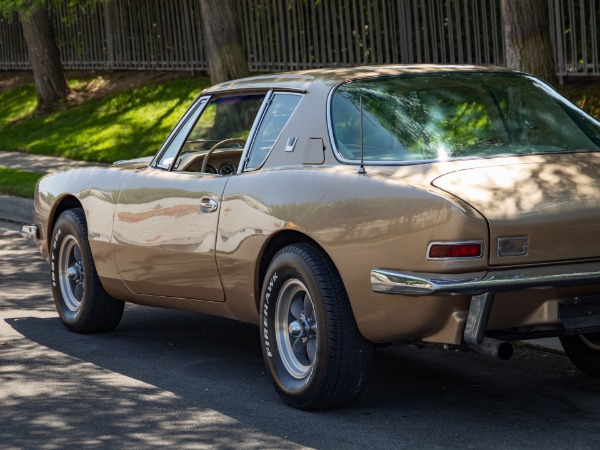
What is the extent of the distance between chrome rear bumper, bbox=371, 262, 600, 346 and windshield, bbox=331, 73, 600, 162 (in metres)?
0.79

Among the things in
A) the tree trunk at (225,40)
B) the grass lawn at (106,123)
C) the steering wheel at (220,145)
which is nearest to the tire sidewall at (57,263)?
the steering wheel at (220,145)

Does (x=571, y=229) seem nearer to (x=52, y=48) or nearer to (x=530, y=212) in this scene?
(x=530, y=212)

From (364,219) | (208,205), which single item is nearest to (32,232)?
(208,205)

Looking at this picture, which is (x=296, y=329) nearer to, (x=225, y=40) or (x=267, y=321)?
(x=267, y=321)

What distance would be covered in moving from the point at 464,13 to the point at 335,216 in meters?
13.4

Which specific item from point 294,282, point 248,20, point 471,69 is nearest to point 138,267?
point 294,282

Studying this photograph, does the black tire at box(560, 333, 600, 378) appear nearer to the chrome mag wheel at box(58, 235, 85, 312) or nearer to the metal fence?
the chrome mag wheel at box(58, 235, 85, 312)

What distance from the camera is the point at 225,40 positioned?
16891 mm

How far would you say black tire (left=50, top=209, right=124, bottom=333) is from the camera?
834 cm

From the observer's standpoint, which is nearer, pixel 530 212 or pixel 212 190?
pixel 530 212

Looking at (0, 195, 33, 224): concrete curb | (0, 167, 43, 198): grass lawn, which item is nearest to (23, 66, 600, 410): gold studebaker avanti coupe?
(0, 195, 33, 224): concrete curb

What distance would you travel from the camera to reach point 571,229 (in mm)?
5699

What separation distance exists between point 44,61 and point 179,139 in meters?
17.3

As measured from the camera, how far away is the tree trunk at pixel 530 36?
458 inches
